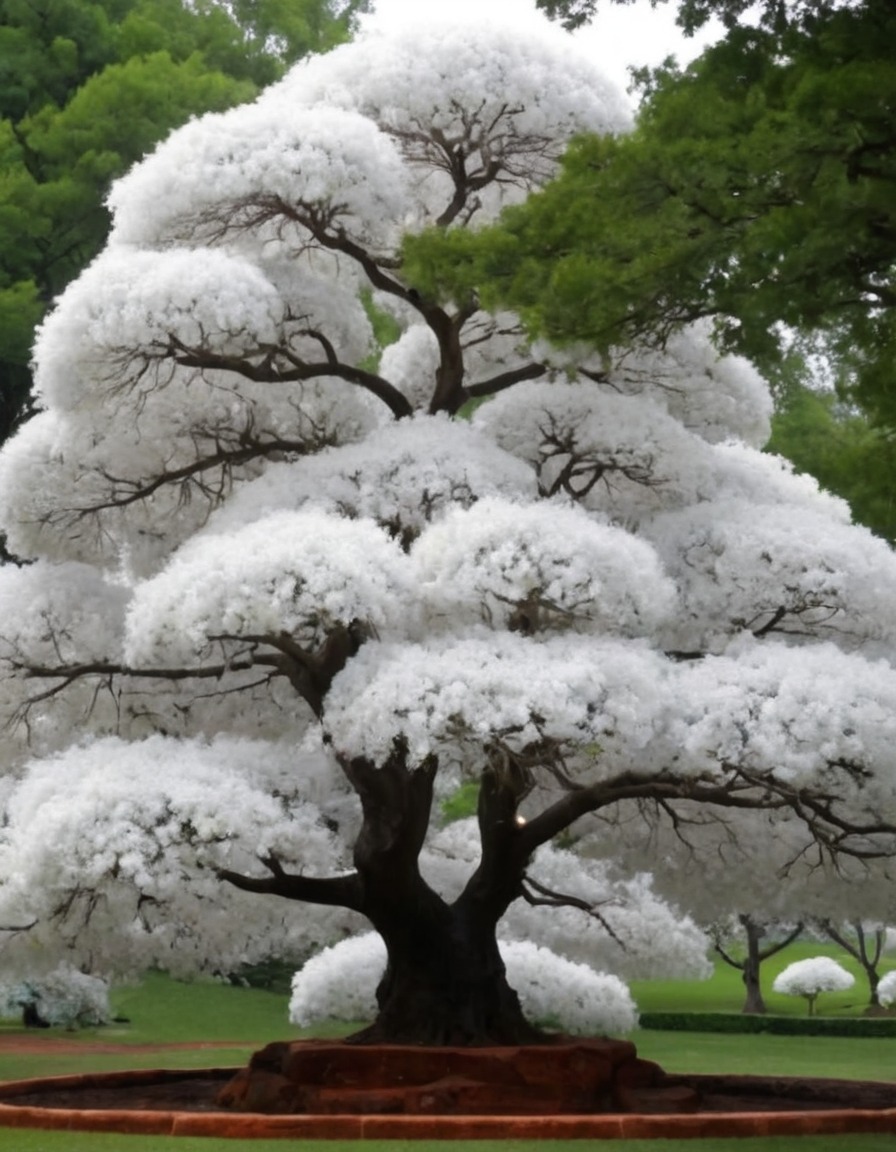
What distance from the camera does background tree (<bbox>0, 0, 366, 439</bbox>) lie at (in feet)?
54.4

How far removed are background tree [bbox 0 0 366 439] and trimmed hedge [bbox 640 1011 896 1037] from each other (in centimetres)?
1220

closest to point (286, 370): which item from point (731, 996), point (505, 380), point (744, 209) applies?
point (505, 380)

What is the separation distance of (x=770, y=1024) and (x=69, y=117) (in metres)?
14.5

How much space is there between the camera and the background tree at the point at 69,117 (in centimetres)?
1658

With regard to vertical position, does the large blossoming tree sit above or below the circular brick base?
above

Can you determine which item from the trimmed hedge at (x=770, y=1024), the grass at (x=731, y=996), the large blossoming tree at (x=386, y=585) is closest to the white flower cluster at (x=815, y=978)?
the grass at (x=731, y=996)

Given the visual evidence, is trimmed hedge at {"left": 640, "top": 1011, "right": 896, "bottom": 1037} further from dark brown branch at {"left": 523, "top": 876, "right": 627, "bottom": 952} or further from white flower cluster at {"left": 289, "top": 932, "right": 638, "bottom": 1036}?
white flower cluster at {"left": 289, "top": 932, "right": 638, "bottom": 1036}

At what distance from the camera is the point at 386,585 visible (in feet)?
30.8

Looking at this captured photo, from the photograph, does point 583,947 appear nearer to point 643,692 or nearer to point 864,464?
point 643,692

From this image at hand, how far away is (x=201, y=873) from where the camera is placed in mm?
9227

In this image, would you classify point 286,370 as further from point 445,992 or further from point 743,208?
point 743,208

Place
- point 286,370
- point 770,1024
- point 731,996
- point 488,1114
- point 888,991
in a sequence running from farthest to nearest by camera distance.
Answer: point 731,996, point 888,991, point 770,1024, point 286,370, point 488,1114

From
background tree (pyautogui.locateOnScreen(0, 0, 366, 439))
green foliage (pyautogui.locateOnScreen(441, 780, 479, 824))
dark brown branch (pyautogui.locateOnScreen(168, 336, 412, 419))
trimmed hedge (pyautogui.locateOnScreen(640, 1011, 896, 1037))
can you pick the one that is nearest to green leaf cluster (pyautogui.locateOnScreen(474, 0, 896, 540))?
dark brown branch (pyautogui.locateOnScreen(168, 336, 412, 419))

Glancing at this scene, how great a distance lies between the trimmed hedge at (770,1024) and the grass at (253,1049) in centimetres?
59
